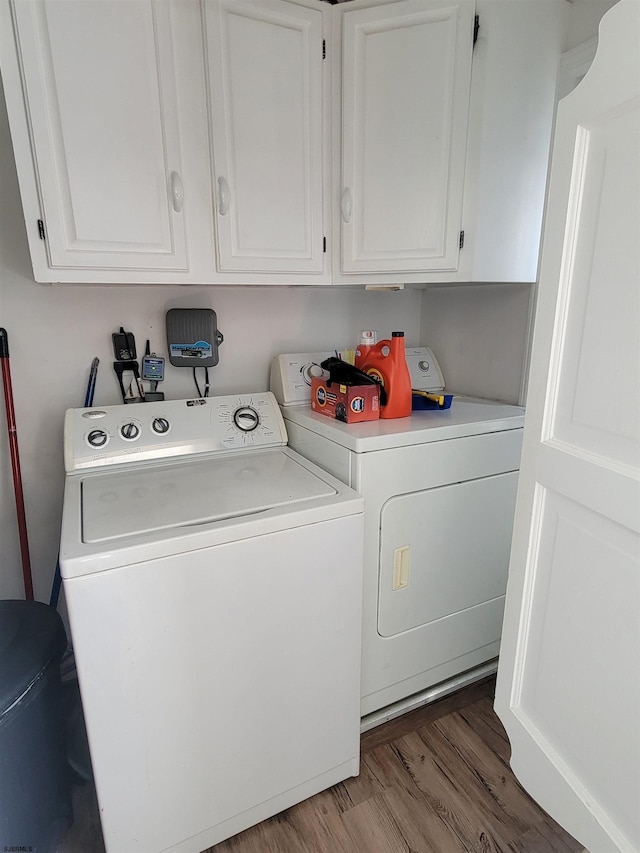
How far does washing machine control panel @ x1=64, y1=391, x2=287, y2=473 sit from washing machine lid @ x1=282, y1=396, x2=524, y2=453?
0.42 ft

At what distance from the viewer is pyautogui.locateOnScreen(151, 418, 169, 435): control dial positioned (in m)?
1.57

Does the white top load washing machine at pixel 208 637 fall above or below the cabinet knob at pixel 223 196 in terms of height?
below

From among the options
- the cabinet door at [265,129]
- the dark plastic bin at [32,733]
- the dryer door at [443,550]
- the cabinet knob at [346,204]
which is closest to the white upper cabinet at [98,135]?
the cabinet door at [265,129]

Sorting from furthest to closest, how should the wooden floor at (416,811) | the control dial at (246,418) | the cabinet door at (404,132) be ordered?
the control dial at (246,418) → the cabinet door at (404,132) → the wooden floor at (416,811)

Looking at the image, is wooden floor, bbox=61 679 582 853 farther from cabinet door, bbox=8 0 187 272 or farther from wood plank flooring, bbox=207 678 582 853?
cabinet door, bbox=8 0 187 272

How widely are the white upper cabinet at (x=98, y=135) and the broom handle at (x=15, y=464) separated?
1.29 feet

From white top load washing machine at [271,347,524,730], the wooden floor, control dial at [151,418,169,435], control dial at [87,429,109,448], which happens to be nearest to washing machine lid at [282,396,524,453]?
white top load washing machine at [271,347,524,730]

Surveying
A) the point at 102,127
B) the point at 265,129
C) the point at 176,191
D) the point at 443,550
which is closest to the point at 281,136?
the point at 265,129

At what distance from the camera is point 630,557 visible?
25.7 inches

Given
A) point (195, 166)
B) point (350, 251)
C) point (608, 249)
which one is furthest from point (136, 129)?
point (608, 249)

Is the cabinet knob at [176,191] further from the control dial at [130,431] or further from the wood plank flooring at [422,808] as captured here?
the wood plank flooring at [422,808]

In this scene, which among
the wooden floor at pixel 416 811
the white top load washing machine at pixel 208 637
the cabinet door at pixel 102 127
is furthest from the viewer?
the wooden floor at pixel 416 811

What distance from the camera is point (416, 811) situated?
53.3 inches

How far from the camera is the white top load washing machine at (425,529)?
1.41 m
